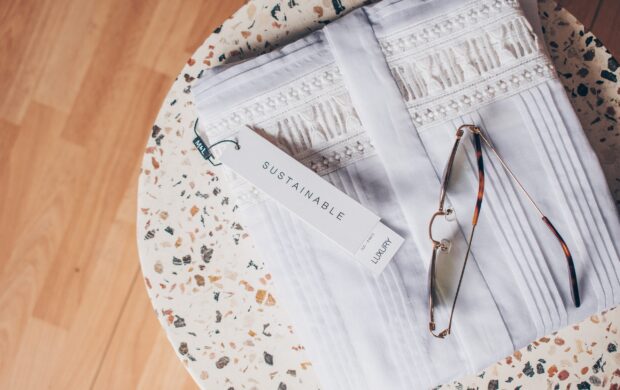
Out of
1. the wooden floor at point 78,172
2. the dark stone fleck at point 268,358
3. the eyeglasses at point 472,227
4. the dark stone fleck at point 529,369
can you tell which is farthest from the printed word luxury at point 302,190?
the wooden floor at point 78,172

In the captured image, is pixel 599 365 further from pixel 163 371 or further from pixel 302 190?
pixel 163 371

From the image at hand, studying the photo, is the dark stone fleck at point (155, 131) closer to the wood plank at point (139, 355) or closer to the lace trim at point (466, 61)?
the lace trim at point (466, 61)

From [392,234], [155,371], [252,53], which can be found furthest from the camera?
[155,371]

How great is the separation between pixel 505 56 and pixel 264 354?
465 millimetres

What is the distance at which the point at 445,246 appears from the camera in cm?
55

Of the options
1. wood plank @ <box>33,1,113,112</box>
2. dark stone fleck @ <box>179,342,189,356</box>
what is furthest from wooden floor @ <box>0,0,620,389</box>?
dark stone fleck @ <box>179,342,189,356</box>

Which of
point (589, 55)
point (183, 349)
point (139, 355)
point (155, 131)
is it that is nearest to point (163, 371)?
point (139, 355)

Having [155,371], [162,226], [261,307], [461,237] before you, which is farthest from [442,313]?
[155,371]

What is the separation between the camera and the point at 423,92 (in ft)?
1.85

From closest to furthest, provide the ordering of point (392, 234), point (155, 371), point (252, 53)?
point (392, 234), point (252, 53), point (155, 371)

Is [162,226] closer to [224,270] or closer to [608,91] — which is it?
[224,270]

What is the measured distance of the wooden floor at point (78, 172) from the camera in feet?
3.31

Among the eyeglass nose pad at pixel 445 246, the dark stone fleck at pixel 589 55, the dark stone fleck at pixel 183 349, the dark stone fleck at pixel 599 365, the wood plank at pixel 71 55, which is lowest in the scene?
the dark stone fleck at pixel 599 365

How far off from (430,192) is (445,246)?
0.21ft
